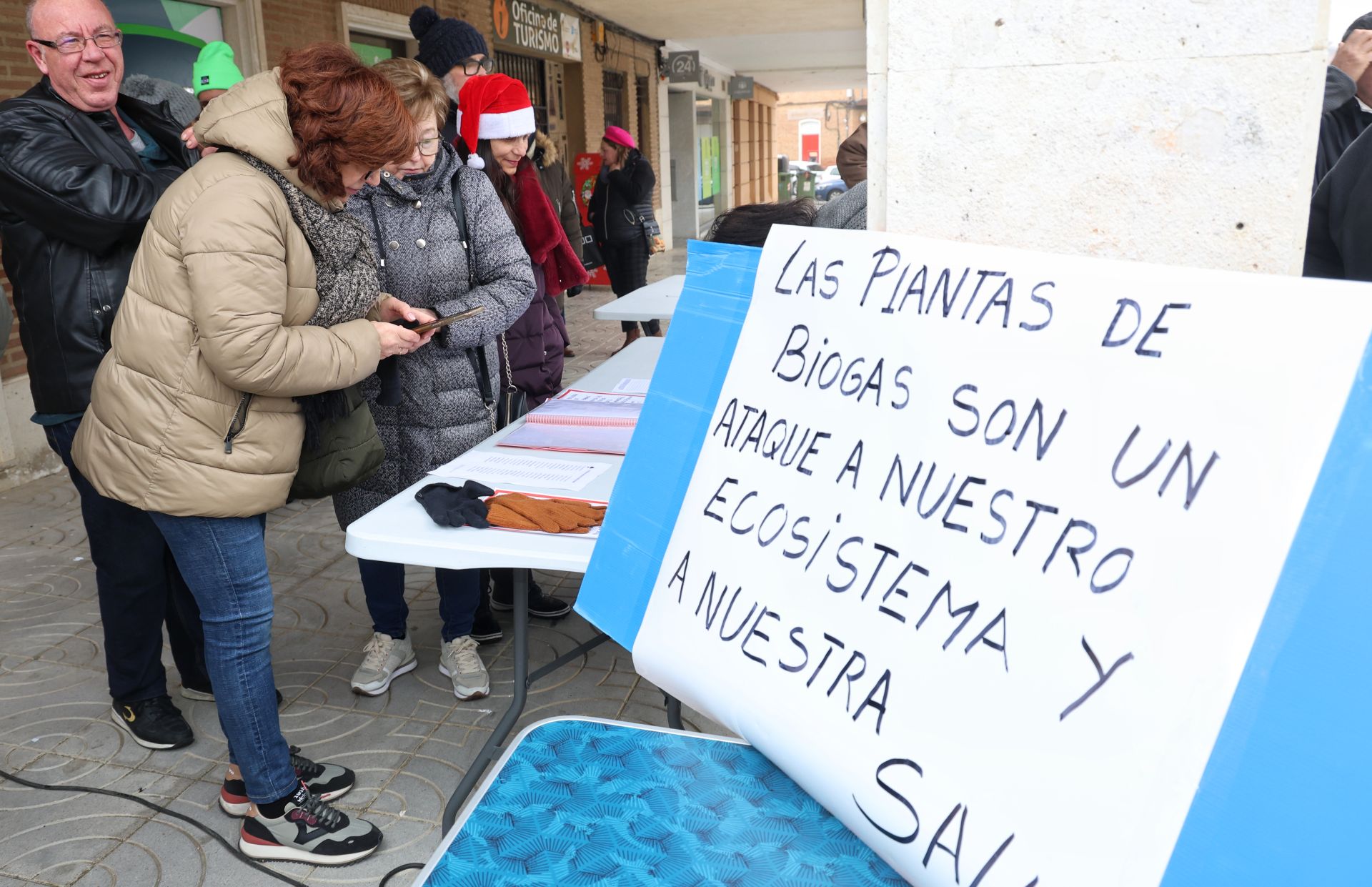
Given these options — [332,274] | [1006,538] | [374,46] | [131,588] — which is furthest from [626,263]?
[1006,538]

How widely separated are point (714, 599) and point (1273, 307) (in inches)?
27.9

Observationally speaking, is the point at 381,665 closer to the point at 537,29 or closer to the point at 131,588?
the point at 131,588

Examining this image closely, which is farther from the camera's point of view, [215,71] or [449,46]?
[449,46]

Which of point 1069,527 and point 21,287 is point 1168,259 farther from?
point 21,287

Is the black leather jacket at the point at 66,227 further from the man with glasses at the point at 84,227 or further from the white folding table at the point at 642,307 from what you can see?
the white folding table at the point at 642,307

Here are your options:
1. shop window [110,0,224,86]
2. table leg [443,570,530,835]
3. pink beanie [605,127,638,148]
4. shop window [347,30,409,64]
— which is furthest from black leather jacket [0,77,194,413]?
pink beanie [605,127,638,148]

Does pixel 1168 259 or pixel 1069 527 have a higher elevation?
pixel 1168 259

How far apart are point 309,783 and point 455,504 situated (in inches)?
39.0

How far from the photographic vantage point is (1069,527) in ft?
2.98

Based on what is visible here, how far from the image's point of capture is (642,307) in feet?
15.8

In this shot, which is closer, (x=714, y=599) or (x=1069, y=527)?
(x=1069, y=527)

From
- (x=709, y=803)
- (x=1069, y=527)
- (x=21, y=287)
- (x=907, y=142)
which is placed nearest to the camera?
(x=1069, y=527)

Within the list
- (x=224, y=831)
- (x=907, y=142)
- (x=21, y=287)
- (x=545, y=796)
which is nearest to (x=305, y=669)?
(x=224, y=831)

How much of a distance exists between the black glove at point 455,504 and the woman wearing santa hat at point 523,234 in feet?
3.63
